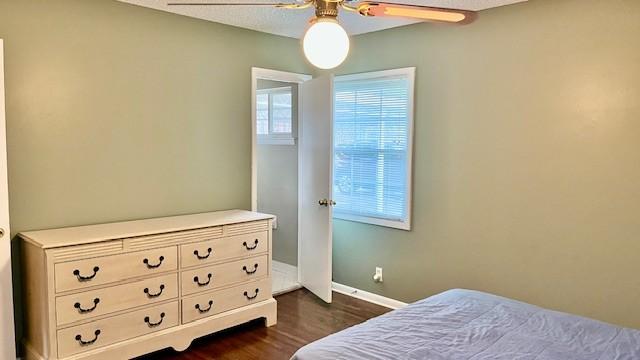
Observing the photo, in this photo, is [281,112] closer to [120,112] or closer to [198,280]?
[120,112]

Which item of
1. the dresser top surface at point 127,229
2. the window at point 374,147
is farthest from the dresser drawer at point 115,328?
the window at point 374,147

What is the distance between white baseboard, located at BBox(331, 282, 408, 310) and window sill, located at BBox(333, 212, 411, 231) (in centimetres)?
65

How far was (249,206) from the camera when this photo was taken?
4.11 m

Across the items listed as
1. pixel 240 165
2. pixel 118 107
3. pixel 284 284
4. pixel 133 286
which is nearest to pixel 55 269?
pixel 133 286

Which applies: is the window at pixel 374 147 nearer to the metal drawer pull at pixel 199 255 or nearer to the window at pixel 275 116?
→ the window at pixel 275 116

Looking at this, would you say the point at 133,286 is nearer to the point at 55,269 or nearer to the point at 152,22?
the point at 55,269

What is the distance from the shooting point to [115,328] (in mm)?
2816

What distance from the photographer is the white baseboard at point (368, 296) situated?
4.02 meters

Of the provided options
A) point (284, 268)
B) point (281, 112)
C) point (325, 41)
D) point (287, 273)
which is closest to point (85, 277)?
point (325, 41)

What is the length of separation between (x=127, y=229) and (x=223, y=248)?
2.20 ft

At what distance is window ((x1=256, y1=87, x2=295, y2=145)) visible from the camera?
490 cm

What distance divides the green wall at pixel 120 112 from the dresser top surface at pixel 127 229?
0.12 m

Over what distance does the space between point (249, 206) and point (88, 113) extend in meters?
1.53

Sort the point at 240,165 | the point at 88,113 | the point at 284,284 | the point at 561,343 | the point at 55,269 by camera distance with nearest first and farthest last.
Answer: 1. the point at 561,343
2. the point at 55,269
3. the point at 88,113
4. the point at 240,165
5. the point at 284,284
